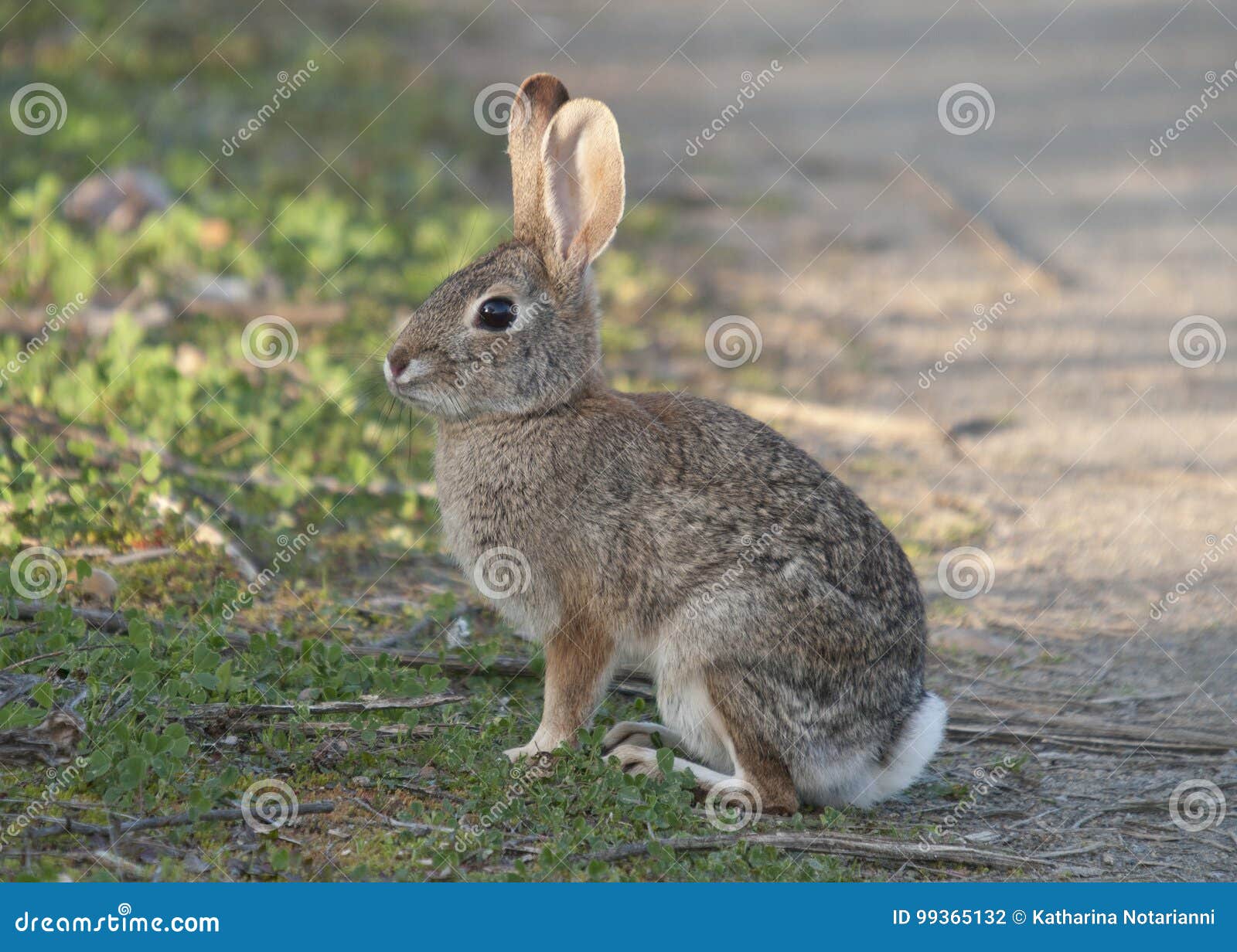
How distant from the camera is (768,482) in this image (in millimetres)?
5023

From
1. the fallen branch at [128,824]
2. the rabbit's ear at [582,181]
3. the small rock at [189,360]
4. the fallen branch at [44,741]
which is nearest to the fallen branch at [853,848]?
Answer: the fallen branch at [128,824]

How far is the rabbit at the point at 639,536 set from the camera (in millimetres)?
4754

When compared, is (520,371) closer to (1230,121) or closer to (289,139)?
(289,139)

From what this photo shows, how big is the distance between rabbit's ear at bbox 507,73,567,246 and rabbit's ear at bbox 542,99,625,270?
56mm

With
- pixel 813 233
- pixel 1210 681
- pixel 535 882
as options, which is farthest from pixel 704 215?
pixel 535 882

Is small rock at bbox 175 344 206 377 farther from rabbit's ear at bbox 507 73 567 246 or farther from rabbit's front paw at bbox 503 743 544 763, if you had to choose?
rabbit's front paw at bbox 503 743 544 763

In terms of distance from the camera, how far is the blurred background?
619cm

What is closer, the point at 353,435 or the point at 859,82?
the point at 353,435

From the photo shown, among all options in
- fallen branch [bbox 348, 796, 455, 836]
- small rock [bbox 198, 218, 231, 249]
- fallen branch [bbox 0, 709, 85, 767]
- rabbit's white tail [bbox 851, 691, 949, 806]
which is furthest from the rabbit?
small rock [bbox 198, 218, 231, 249]

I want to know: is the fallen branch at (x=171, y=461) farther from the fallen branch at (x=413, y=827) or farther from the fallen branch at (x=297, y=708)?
the fallen branch at (x=413, y=827)

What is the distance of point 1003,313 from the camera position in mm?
10008

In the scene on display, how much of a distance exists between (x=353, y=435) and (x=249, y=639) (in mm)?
2161

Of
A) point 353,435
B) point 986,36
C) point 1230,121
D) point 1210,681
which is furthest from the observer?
point 986,36

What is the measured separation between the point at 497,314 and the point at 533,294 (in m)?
0.16
